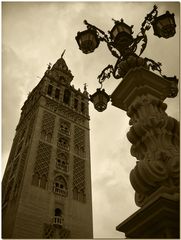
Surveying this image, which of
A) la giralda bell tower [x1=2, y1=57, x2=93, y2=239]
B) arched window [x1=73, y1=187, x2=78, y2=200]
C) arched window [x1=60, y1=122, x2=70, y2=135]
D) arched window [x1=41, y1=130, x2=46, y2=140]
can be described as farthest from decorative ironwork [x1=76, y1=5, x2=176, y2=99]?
arched window [x1=60, y1=122, x2=70, y2=135]

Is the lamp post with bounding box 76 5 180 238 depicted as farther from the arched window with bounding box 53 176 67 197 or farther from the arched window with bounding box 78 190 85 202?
the arched window with bounding box 78 190 85 202

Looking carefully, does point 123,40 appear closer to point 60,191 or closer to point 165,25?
point 165,25

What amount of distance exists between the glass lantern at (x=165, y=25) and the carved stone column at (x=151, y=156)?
3.45 ft

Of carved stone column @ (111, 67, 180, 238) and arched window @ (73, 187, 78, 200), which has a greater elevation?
arched window @ (73, 187, 78, 200)

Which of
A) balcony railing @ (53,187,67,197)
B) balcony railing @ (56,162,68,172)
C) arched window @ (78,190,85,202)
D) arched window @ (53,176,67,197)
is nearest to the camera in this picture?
balcony railing @ (53,187,67,197)

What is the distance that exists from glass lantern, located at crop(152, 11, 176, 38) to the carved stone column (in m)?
1.05

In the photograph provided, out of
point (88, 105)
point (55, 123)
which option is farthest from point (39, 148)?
point (88, 105)

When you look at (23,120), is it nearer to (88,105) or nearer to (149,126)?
(88,105)

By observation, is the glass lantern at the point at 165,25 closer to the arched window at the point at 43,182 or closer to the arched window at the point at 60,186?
the arched window at the point at 43,182

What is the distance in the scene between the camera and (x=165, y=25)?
3934 millimetres

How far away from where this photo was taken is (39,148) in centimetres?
1775

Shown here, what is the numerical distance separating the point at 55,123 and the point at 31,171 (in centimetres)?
575

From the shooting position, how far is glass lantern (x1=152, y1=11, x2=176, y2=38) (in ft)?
12.8

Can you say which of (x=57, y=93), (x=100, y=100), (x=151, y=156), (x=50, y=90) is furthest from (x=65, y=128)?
(x=151, y=156)
